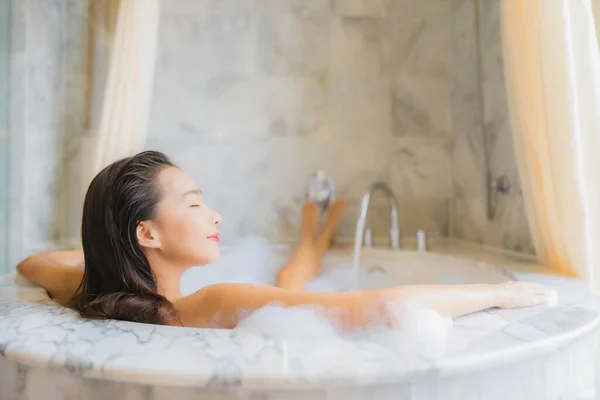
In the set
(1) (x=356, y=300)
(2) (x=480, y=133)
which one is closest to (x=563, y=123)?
(1) (x=356, y=300)

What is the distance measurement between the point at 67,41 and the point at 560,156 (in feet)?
6.69

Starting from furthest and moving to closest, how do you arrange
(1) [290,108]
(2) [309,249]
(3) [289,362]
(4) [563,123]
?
(1) [290,108] → (2) [309,249] → (4) [563,123] → (3) [289,362]

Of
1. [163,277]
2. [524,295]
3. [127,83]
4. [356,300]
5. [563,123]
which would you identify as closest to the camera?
[356,300]

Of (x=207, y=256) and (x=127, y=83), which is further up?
(x=127, y=83)

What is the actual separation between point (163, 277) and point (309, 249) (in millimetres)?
1008

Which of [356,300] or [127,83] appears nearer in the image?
[356,300]

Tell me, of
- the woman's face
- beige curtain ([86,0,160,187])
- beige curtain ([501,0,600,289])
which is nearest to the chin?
the woman's face

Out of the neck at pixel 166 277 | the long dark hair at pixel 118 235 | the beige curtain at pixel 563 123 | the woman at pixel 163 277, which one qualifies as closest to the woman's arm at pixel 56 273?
the woman at pixel 163 277

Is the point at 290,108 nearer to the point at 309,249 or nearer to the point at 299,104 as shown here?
the point at 299,104

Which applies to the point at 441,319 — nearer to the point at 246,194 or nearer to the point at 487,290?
the point at 487,290

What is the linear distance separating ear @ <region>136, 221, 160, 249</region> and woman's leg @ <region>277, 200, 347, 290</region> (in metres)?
0.75

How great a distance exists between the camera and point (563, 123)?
1126 mm

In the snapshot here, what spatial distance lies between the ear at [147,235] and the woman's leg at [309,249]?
2.47 feet

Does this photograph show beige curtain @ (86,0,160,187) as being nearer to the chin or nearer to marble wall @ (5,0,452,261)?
marble wall @ (5,0,452,261)
